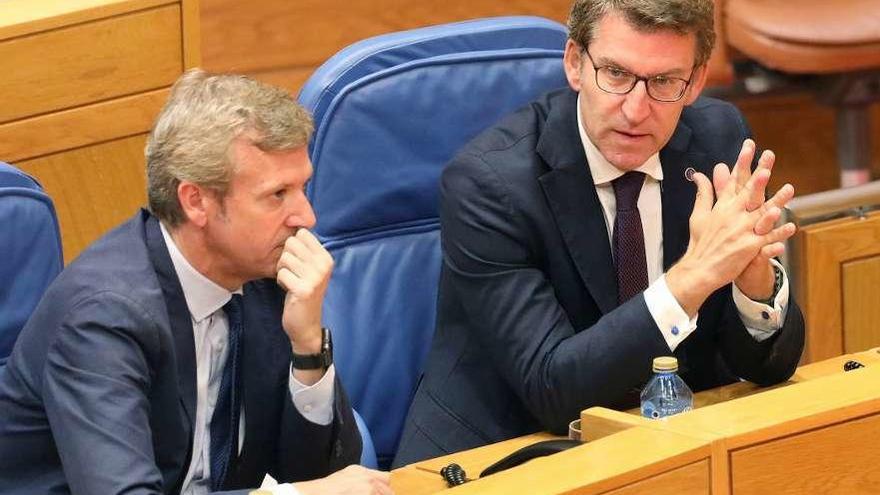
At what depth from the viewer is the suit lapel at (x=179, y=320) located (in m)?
2.00

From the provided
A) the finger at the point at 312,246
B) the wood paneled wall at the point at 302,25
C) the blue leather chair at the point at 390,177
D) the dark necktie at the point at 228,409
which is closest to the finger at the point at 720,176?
the blue leather chair at the point at 390,177

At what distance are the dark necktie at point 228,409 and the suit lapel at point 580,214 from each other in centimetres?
49

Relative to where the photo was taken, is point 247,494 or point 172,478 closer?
point 247,494

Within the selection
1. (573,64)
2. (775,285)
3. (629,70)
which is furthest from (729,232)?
(573,64)

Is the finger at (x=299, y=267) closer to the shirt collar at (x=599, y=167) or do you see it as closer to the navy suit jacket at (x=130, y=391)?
the navy suit jacket at (x=130, y=391)

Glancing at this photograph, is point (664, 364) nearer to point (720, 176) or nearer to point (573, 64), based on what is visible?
point (720, 176)

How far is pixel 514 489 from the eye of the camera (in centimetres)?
155

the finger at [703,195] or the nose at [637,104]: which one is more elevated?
the nose at [637,104]

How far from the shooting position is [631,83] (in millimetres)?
2287

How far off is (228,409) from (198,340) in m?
0.11

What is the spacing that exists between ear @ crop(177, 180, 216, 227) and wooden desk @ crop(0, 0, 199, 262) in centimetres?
104

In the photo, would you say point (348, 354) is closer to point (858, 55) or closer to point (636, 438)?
point (636, 438)

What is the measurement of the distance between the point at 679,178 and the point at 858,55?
1625 mm

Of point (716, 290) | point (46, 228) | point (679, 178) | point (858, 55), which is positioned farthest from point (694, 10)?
point (858, 55)
